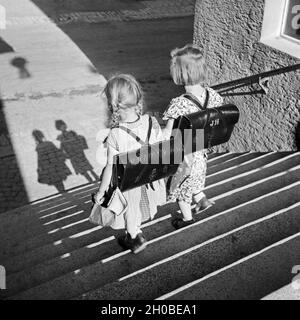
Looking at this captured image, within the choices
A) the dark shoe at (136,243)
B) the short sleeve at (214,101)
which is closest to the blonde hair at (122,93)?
the short sleeve at (214,101)

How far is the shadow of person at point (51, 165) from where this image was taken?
687 centimetres

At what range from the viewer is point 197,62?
11.3 ft

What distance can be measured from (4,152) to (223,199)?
14.9ft

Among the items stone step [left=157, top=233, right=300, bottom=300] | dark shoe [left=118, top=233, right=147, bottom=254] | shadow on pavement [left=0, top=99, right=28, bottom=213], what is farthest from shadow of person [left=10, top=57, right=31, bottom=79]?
stone step [left=157, top=233, right=300, bottom=300]

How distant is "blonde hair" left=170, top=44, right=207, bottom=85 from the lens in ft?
11.3

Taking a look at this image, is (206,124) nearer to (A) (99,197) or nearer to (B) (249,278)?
(A) (99,197)

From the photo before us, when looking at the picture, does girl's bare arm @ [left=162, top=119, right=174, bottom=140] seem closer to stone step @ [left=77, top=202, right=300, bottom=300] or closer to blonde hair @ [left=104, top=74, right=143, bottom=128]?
blonde hair @ [left=104, top=74, right=143, bottom=128]

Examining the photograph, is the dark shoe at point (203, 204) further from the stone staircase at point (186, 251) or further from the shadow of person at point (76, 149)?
the shadow of person at point (76, 149)

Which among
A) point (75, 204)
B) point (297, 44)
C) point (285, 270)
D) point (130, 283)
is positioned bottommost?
point (75, 204)

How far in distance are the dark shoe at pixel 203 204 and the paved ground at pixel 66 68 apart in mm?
3091

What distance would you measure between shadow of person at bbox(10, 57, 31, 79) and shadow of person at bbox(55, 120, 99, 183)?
2.57 meters

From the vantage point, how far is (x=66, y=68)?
36.0ft
